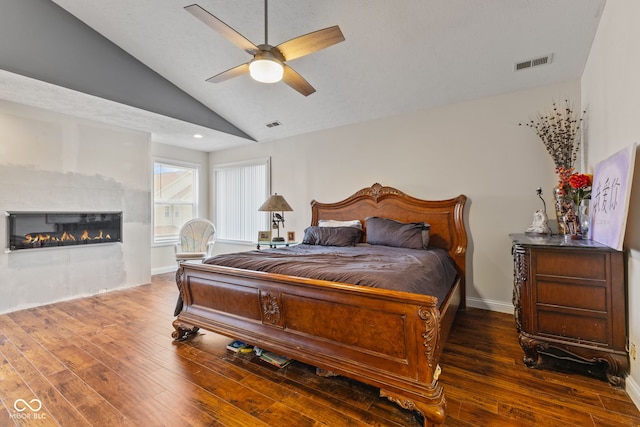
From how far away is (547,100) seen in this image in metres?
3.15

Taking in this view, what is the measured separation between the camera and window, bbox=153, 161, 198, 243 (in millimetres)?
5520

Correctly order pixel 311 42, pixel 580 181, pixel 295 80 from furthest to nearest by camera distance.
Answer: pixel 295 80, pixel 580 181, pixel 311 42

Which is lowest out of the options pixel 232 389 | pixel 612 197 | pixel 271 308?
pixel 232 389

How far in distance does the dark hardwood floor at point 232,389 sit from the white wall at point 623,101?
51 cm

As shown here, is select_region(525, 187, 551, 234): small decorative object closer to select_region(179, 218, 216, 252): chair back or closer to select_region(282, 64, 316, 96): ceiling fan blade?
select_region(282, 64, 316, 96): ceiling fan blade

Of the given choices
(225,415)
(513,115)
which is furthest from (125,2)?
(513,115)

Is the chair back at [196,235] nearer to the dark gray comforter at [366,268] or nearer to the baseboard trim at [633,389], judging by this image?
the dark gray comforter at [366,268]

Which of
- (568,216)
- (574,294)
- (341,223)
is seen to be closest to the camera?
(574,294)

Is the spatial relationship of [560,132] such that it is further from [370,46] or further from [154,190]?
[154,190]

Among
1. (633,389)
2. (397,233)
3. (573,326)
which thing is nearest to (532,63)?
(397,233)

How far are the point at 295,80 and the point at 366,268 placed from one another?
1.77 meters

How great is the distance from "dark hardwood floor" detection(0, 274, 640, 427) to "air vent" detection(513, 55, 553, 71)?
2.62 metres

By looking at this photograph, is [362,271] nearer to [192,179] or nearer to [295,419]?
[295,419]

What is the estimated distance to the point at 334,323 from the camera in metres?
1.88
